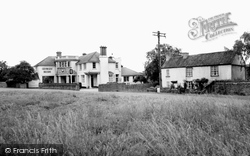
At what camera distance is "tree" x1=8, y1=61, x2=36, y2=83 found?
4081 centimetres

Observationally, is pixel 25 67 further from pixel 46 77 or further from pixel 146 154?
pixel 146 154

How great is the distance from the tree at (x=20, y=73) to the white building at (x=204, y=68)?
28099 mm

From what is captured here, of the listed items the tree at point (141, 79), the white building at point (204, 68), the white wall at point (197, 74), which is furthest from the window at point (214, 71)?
the tree at point (141, 79)

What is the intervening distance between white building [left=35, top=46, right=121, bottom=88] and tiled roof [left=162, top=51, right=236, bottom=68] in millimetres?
14850

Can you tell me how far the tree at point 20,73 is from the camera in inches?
1607

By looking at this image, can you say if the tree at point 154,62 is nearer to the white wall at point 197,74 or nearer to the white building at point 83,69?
the white wall at point 197,74

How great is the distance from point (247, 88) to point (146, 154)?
21589 mm

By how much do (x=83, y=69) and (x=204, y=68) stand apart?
2652 centimetres

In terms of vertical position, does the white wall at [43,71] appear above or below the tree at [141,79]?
above

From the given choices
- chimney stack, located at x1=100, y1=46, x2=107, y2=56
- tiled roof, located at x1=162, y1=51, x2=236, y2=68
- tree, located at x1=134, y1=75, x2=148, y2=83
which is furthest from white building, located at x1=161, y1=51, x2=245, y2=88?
chimney stack, located at x1=100, y1=46, x2=107, y2=56

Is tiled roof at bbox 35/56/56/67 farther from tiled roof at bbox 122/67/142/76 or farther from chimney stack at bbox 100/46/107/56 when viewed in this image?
tiled roof at bbox 122/67/142/76

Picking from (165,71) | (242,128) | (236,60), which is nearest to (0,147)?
(242,128)

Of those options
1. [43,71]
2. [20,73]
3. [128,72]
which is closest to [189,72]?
[128,72]

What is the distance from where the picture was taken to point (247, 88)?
69.6 ft
